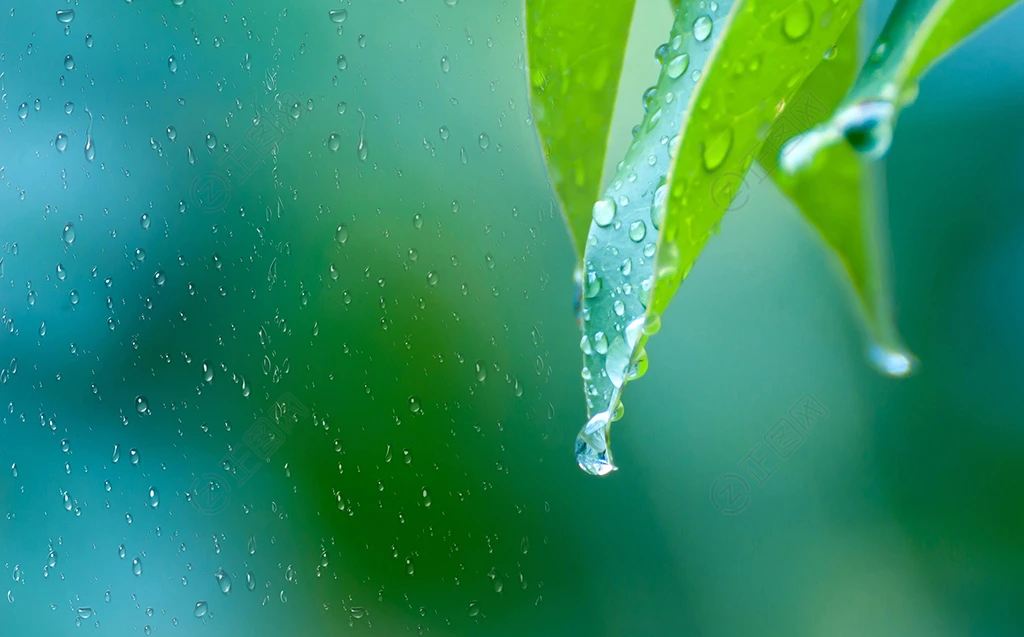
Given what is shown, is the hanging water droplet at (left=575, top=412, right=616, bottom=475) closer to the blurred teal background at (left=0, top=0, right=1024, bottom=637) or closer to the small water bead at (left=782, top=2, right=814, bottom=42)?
the small water bead at (left=782, top=2, right=814, bottom=42)

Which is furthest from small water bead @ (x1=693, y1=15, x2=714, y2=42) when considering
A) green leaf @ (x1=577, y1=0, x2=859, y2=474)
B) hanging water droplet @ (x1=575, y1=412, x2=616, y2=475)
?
hanging water droplet @ (x1=575, y1=412, x2=616, y2=475)

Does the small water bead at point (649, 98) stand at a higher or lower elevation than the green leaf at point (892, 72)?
higher

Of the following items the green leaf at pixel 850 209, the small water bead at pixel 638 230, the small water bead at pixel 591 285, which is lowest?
the small water bead at pixel 591 285

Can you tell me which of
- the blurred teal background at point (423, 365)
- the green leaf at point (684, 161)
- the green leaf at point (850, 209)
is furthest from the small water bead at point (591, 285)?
the blurred teal background at point (423, 365)

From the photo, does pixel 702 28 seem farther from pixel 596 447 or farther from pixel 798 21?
pixel 596 447

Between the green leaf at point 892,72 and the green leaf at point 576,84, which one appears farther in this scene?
the green leaf at point 576,84

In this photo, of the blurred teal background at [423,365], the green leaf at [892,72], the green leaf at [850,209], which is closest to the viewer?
the green leaf at [892,72]

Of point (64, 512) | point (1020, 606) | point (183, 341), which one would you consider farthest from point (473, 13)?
point (1020, 606)

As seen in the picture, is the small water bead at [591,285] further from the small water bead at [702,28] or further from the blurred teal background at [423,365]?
the blurred teal background at [423,365]
